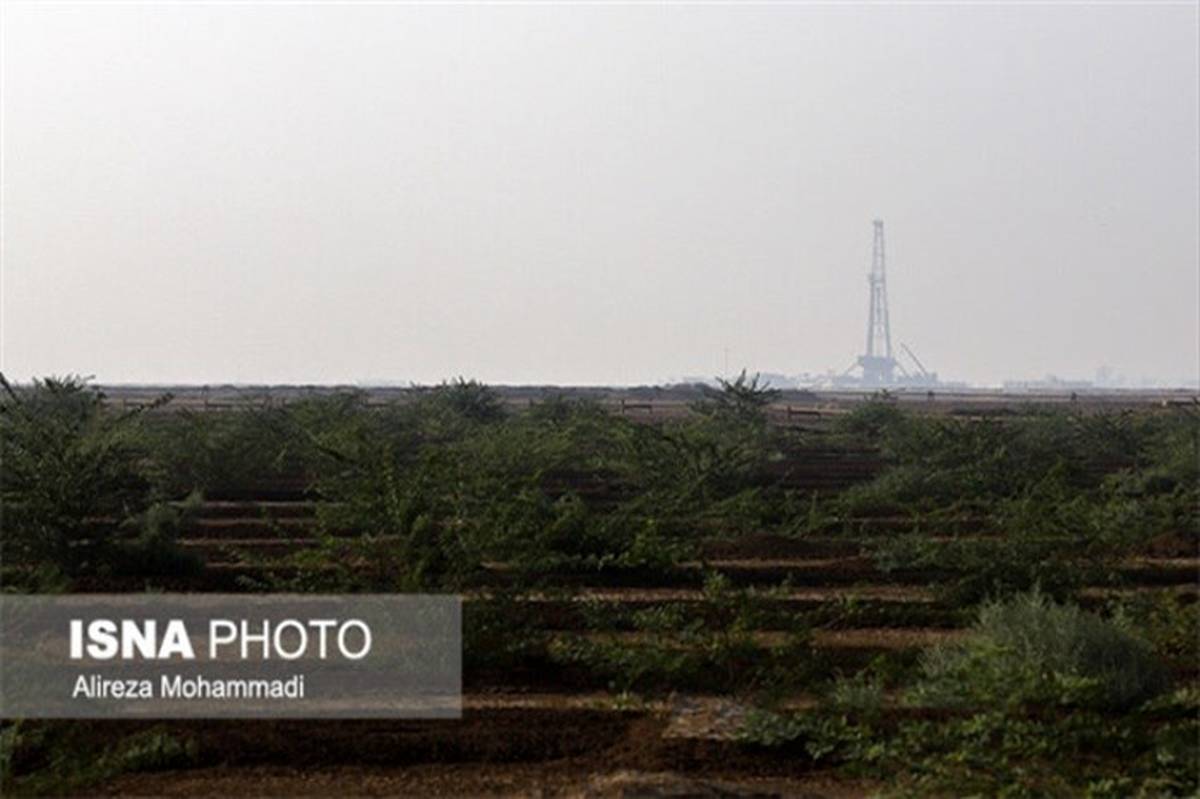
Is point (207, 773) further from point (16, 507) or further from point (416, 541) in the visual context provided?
point (16, 507)

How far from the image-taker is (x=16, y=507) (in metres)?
14.9

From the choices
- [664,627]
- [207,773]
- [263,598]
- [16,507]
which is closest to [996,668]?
[664,627]
